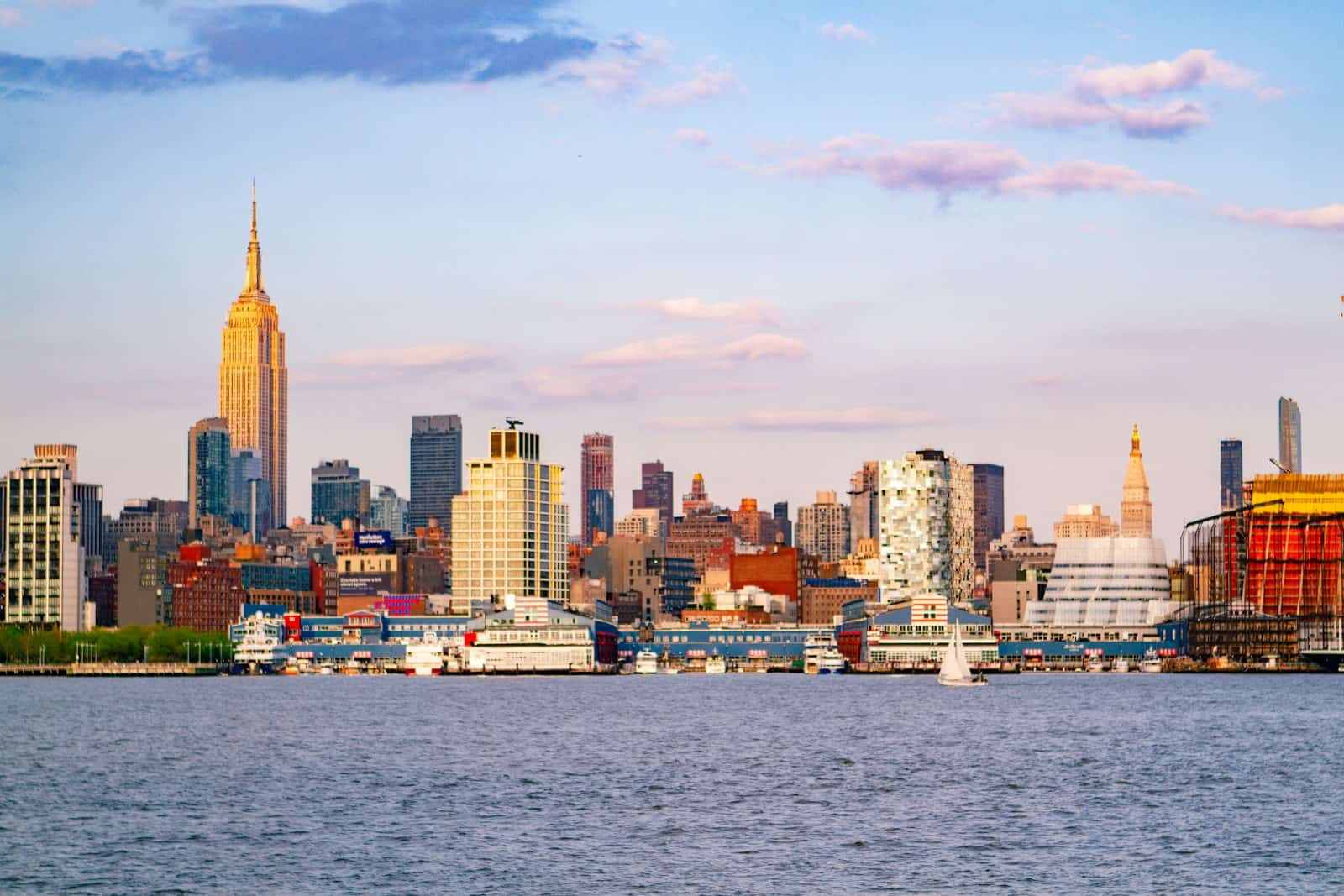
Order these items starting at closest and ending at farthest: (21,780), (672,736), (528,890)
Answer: (528,890) < (21,780) < (672,736)

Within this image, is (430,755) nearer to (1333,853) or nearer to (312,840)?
(312,840)

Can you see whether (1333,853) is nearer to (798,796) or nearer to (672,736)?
(798,796)

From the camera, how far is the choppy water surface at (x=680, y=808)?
81.4 metres

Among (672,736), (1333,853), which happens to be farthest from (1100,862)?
(672,736)

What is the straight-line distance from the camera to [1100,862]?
277 feet

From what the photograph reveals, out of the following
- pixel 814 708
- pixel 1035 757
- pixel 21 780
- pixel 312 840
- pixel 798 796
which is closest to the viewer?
pixel 312 840

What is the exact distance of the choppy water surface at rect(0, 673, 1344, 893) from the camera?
81.4 metres

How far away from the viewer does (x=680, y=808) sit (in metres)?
103

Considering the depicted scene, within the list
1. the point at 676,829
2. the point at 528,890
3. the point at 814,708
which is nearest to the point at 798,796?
the point at 676,829

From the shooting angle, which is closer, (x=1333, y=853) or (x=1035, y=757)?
(x=1333, y=853)

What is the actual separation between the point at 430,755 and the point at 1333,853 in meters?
63.1

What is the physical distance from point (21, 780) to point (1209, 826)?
6325 cm

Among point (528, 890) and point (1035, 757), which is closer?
point (528, 890)

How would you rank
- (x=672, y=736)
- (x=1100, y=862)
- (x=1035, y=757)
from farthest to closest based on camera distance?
(x=672, y=736)
(x=1035, y=757)
(x=1100, y=862)
